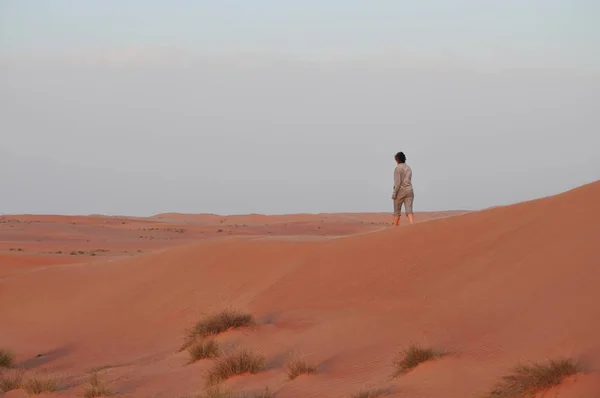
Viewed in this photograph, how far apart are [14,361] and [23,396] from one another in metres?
3.23

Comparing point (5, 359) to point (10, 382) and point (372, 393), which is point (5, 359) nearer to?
point (10, 382)

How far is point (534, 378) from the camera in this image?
643 cm

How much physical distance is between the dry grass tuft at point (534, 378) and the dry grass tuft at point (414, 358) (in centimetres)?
130

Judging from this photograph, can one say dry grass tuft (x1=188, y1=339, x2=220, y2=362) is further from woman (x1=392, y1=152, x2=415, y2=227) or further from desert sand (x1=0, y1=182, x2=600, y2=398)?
woman (x1=392, y1=152, x2=415, y2=227)

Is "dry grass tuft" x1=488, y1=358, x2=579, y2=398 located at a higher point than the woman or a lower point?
lower

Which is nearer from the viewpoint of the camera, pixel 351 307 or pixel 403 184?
pixel 351 307

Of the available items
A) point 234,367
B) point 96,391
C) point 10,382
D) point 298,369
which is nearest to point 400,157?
point 234,367

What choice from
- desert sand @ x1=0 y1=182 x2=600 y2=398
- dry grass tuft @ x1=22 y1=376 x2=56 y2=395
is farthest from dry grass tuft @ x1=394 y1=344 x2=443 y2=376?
dry grass tuft @ x1=22 y1=376 x2=56 y2=395

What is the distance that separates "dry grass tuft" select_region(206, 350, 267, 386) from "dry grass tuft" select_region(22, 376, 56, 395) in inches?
82.3

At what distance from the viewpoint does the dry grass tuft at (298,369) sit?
8570 millimetres

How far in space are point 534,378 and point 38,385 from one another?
6102 mm

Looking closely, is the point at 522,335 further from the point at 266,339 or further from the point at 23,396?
the point at 23,396

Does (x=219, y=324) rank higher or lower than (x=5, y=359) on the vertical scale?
higher

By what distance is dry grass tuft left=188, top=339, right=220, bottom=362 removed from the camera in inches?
401
